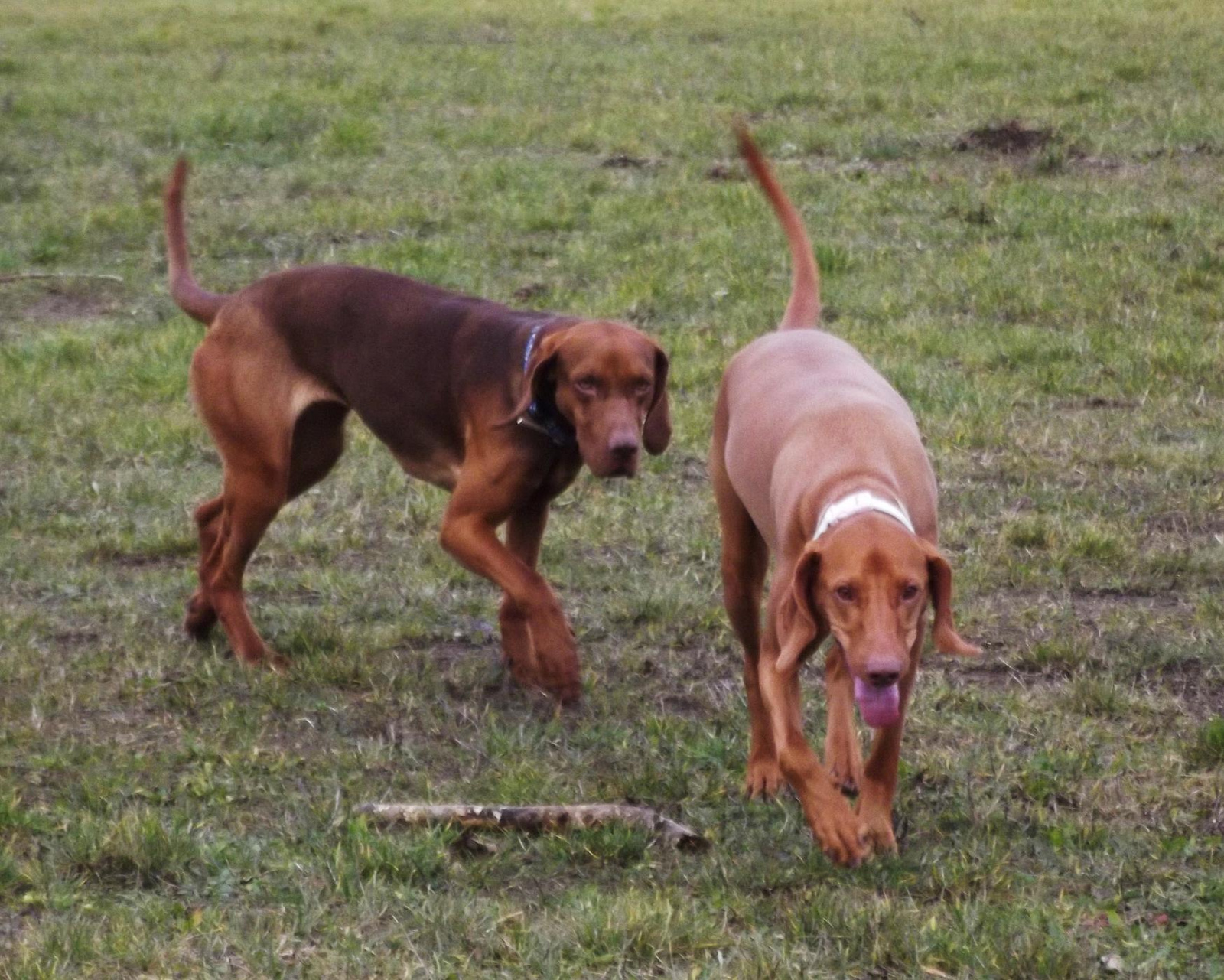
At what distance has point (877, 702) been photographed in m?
3.20

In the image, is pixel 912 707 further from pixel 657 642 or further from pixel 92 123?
pixel 92 123

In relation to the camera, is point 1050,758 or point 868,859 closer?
point 868,859

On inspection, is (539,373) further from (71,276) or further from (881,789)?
(71,276)

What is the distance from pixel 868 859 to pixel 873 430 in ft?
2.75

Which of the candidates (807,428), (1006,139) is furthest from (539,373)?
(1006,139)

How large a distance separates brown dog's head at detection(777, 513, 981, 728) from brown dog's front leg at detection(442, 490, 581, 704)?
1227mm

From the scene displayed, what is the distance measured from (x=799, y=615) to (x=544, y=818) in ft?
2.38

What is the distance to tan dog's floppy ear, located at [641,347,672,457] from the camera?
4.66 metres

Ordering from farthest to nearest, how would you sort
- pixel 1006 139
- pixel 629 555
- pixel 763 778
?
1. pixel 1006 139
2. pixel 629 555
3. pixel 763 778

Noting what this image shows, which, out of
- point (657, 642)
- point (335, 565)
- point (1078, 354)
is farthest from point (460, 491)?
point (1078, 354)

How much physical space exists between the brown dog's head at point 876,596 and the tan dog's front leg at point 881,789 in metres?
0.29

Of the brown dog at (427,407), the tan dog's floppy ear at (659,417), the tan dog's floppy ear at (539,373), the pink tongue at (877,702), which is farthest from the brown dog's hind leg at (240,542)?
the pink tongue at (877,702)

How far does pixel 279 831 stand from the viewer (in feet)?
12.4

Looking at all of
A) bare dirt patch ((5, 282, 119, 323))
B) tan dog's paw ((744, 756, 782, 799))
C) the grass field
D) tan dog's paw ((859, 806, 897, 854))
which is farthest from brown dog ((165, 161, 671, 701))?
bare dirt patch ((5, 282, 119, 323))
